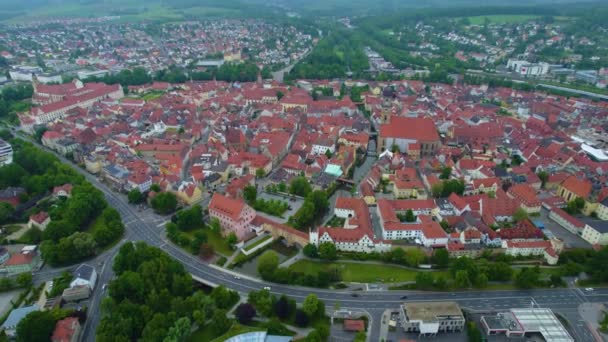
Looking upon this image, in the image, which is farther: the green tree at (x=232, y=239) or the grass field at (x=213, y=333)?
the green tree at (x=232, y=239)

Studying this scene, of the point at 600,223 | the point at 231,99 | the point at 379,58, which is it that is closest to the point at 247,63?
the point at 231,99

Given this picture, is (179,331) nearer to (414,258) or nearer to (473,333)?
(414,258)

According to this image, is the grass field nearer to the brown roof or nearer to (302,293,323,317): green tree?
(302,293,323,317): green tree

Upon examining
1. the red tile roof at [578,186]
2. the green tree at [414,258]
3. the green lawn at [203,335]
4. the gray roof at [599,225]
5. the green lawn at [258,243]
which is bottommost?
the green lawn at [203,335]

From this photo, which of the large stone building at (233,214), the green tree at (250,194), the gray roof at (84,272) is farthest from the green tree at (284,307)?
the green tree at (250,194)

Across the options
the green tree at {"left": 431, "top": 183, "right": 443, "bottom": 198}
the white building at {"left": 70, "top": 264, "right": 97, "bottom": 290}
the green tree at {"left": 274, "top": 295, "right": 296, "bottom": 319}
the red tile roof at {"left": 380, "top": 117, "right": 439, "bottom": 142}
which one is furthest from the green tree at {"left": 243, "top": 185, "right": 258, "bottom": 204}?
the red tile roof at {"left": 380, "top": 117, "right": 439, "bottom": 142}

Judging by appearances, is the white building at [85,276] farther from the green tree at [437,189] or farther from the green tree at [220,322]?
the green tree at [437,189]
